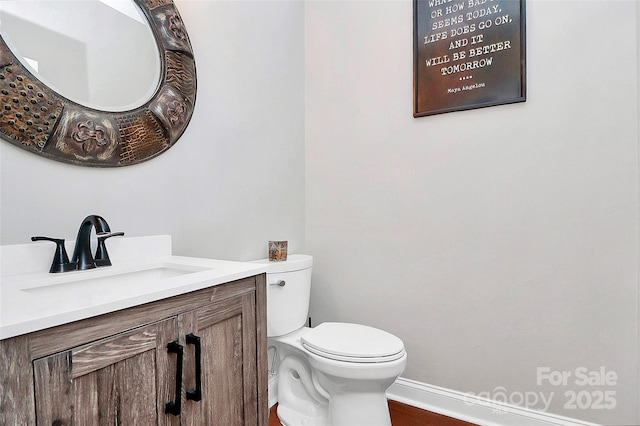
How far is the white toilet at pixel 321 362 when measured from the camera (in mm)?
1359

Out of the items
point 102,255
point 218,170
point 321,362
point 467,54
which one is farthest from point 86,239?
point 467,54

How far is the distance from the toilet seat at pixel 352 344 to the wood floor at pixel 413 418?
1.55ft

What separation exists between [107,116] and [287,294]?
3.27 ft

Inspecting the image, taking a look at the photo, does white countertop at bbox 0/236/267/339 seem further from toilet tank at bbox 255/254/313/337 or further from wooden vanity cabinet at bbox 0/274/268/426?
toilet tank at bbox 255/254/313/337

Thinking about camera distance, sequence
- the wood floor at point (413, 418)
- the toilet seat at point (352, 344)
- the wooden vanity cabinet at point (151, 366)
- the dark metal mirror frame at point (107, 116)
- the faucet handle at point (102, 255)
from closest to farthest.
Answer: the wooden vanity cabinet at point (151, 366) → the dark metal mirror frame at point (107, 116) → the faucet handle at point (102, 255) → the toilet seat at point (352, 344) → the wood floor at point (413, 418)

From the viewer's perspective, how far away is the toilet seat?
1355 millimetres

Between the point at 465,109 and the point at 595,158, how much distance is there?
56 centimetres

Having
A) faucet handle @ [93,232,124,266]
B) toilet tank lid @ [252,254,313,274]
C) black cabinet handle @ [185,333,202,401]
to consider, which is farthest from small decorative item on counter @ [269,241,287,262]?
black cabinet handle @ [185,333,202,401]

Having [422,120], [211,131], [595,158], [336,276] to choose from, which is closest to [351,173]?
[422,120]

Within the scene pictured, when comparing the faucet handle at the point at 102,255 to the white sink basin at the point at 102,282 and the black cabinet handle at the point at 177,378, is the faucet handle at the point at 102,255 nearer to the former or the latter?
the white sink basin at the point at 102,282

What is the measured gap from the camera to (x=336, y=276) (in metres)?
2.05

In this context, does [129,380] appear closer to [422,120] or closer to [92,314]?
[92,314]

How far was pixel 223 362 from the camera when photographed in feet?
3.02

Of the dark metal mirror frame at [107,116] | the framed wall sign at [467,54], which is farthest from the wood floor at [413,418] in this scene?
the framed wall sign at [467,54]
